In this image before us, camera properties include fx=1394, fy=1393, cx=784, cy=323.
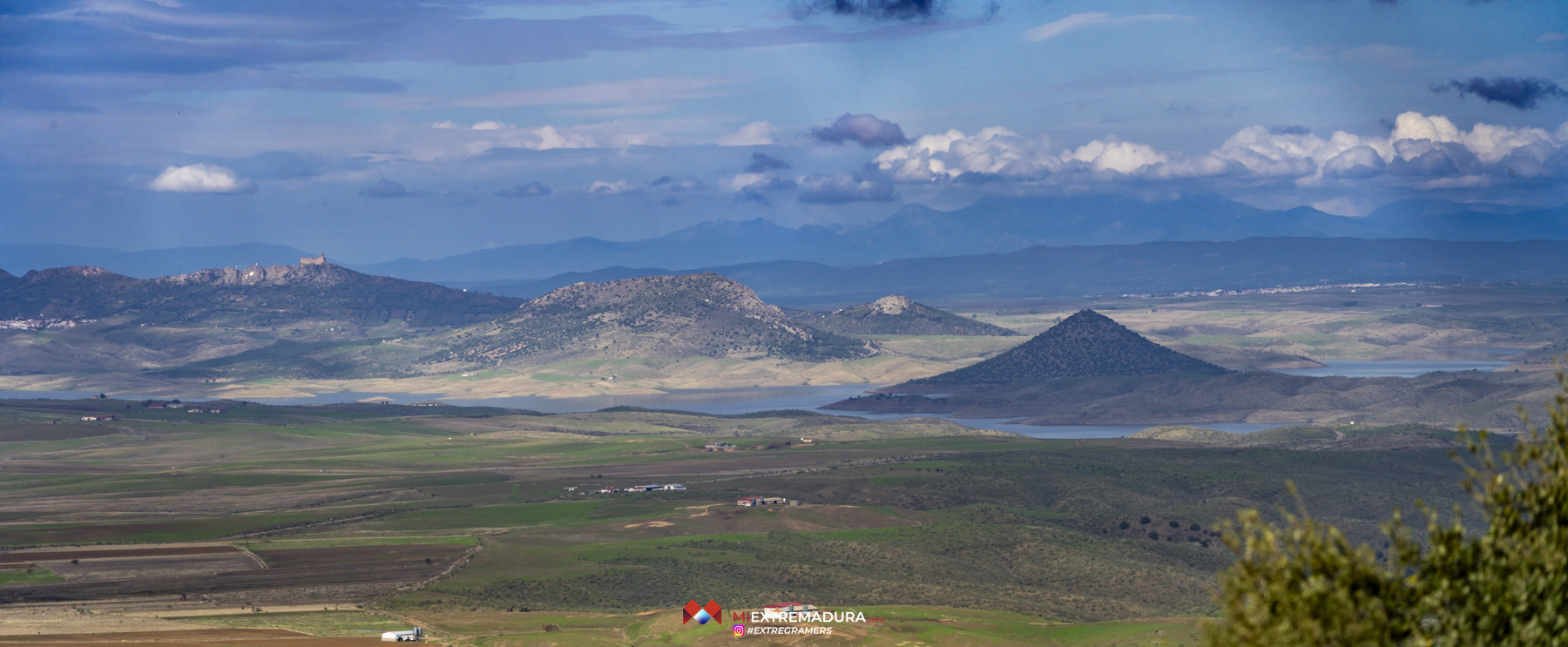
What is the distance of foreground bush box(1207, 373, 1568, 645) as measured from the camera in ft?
64.0

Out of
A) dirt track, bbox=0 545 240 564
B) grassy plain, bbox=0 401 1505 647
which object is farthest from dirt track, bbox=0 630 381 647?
dirt track, bbox=0 545 240 564

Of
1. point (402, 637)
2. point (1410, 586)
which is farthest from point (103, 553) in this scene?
point (1410, 586)

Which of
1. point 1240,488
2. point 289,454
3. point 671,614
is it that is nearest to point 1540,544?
point 671,614

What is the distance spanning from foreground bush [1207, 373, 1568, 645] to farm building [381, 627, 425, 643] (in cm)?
5817

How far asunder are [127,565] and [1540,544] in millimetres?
99975

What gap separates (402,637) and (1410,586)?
60084mm

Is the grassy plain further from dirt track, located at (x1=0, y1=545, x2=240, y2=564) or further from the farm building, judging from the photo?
dirt track, located at (x1=0, y1=545, x2=240, y2=564)

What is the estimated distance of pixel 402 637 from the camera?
235ft

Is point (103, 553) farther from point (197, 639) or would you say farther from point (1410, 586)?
point (1410, 586)

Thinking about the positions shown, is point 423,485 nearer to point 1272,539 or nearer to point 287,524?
point 287,524

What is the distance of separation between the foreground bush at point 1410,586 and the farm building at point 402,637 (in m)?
58.2

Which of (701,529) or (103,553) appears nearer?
(103,553)

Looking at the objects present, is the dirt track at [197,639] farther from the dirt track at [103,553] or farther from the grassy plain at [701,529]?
the dirt track at [103,553]

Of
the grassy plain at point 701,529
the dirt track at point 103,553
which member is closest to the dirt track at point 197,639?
the grassy plain at point 701,529
